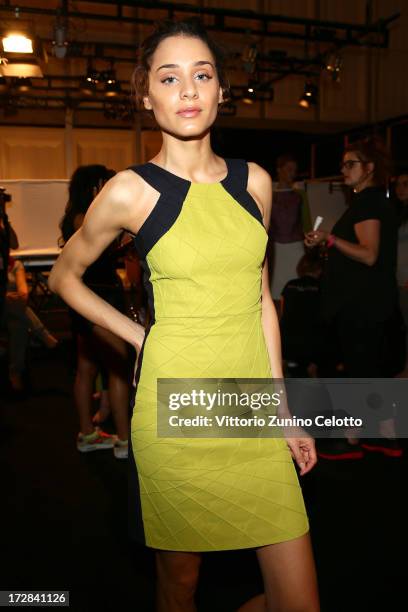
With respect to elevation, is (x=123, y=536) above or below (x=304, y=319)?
below

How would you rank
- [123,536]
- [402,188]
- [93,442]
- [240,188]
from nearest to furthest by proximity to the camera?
[240,188] < [123,536] < [93,442] < [402,188]

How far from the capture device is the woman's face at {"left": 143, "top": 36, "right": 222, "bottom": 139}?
1.27 m

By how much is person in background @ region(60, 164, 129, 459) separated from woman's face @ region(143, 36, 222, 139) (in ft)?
5.62

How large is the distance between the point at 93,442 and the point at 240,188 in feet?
7.50

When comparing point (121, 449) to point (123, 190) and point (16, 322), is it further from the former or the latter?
point (123, 190)

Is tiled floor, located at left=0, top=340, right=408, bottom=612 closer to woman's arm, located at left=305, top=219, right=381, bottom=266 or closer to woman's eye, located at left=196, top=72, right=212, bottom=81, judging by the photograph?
woman's arm, located at left=305, top=219, right=381, bottom=266

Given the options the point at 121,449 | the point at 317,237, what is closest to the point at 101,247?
the point at 317,237

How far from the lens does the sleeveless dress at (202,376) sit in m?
1.23

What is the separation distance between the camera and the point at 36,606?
1.98 m

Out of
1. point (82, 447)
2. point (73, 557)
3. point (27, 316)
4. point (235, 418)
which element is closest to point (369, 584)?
point (73, 557)

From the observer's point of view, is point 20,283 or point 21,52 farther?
point 21,52

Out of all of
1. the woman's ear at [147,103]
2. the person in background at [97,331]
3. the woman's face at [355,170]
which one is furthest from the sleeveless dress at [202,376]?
the woman's face at [355,170]

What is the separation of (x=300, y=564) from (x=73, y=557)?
132 cm

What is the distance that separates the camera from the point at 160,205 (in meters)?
1.26
